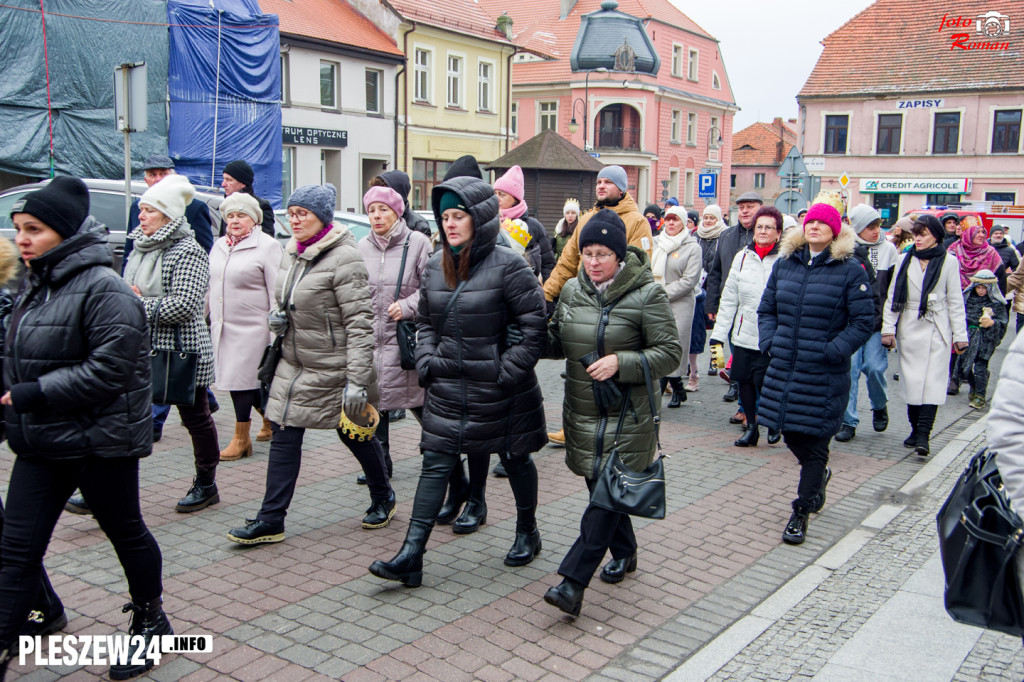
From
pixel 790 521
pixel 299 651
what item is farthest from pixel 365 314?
pixel 790 521

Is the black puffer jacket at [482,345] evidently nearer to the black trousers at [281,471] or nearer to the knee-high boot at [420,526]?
the knee-high boot at [420,526]

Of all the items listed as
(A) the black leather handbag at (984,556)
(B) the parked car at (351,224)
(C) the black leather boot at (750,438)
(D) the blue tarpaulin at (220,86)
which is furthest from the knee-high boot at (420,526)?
(D) the blue tarpaulin at (220,86)

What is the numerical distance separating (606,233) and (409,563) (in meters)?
1.86

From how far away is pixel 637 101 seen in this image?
172ft

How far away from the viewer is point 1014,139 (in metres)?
42.9

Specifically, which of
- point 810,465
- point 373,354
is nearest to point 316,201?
point 373,354

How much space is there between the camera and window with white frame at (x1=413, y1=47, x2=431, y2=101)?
33.2 m

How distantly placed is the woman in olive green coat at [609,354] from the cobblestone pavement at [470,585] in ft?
1.46

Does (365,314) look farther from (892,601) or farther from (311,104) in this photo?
(311,104)

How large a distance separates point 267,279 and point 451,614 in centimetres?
280

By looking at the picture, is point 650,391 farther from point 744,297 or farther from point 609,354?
point 744,297

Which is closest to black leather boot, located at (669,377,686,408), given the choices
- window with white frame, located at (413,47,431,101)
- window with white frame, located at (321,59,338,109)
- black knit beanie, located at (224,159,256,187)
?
black knit beanie, located at (224,159,256,187)

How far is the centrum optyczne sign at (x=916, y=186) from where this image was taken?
4406cm

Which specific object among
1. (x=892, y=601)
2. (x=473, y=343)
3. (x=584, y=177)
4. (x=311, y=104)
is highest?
(x=311, y=104)
